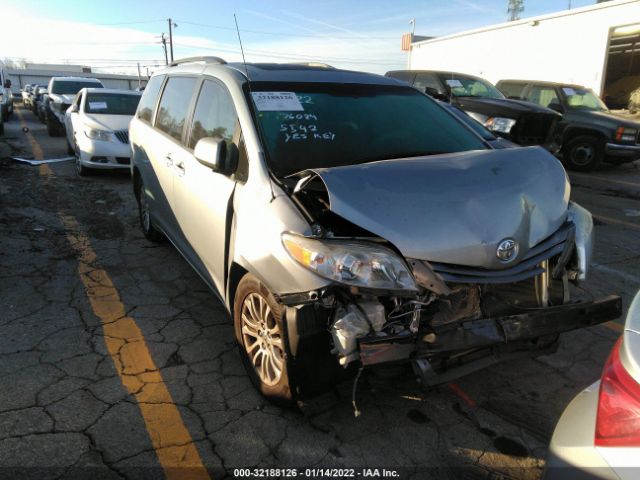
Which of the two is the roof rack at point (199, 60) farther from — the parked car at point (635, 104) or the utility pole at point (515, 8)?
the utility pole at point (515, 8)

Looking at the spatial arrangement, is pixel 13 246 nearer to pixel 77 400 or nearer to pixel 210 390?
pixel 77 400

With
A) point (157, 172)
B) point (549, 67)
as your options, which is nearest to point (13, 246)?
point (157, 172)

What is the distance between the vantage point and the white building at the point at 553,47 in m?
19.4

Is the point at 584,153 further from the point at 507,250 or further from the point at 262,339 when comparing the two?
the point at 262,339

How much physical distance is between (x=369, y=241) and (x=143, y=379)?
5.54 ft

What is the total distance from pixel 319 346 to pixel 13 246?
174 inches

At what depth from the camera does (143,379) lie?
2977mm

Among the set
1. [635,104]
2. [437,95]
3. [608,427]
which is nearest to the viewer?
[608,427]

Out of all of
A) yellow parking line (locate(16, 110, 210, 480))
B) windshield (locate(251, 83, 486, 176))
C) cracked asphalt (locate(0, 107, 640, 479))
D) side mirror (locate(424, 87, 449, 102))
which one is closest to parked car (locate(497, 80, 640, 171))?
side mirror (locate(424, 87, 449, 102))

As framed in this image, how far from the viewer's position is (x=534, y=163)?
9.17 ft

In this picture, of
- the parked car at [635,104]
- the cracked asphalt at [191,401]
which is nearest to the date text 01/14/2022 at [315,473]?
the cracked asphalt at [191,401]

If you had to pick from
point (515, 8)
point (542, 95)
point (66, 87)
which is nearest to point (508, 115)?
point (542, 95)

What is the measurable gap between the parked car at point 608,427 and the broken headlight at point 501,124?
803cm

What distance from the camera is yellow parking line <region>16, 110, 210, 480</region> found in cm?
236
